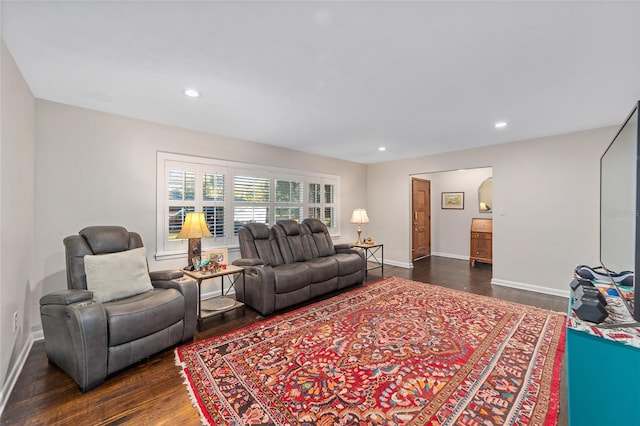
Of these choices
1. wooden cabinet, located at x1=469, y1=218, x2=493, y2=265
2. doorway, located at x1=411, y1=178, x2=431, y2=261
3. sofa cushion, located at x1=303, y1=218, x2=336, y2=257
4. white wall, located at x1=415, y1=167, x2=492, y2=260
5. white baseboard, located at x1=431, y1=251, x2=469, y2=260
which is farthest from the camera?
white baseboard, located at x1=431, y1=251, x2=469, y2=260

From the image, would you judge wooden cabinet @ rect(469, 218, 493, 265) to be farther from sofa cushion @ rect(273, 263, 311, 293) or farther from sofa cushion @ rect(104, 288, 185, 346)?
sofa cushion @ rect(104, 288, 185, 346)

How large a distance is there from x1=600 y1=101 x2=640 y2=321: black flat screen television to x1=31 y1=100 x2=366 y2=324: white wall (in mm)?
4069

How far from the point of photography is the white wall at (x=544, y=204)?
3.74 metres

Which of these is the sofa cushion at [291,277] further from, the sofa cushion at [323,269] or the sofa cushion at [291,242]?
the sofa cushion at [291,242]

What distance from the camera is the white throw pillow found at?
230cm

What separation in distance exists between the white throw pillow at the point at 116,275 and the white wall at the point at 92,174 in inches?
30.6

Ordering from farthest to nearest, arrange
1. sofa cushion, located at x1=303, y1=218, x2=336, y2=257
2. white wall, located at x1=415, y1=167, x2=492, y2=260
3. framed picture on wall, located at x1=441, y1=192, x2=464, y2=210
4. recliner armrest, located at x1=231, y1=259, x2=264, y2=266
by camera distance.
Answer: framed picture on wall, located at x1=441, y1=192, x2=464, y2=210 → white wall, located at x1=415, y1=167, x2=492, y2=260 → sofa cushion, located at x1=303, y1=218, x2=336, y2=257 → recliner armrest, located at x1=231, y1=259, x2=264, y2=266

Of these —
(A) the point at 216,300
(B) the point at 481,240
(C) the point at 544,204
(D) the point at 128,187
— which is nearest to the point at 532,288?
(C) the point at 544,204

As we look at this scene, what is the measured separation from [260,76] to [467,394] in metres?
2.81

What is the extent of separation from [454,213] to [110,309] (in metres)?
7.12

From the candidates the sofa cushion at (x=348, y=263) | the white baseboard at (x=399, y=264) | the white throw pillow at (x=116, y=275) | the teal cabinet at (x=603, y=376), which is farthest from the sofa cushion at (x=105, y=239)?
the white baseboard at (x=399, y=264)

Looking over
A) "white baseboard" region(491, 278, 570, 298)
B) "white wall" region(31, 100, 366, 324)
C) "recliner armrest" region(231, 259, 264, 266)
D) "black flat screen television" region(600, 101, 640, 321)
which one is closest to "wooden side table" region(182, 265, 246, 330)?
"recliner armrest" region(231, 259, 264, 266)

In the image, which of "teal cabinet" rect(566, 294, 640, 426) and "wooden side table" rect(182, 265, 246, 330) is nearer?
"teal cabinet" rect(566, 294, 640, 426)

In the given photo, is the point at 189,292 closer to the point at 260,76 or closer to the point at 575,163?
the point at 260,76
